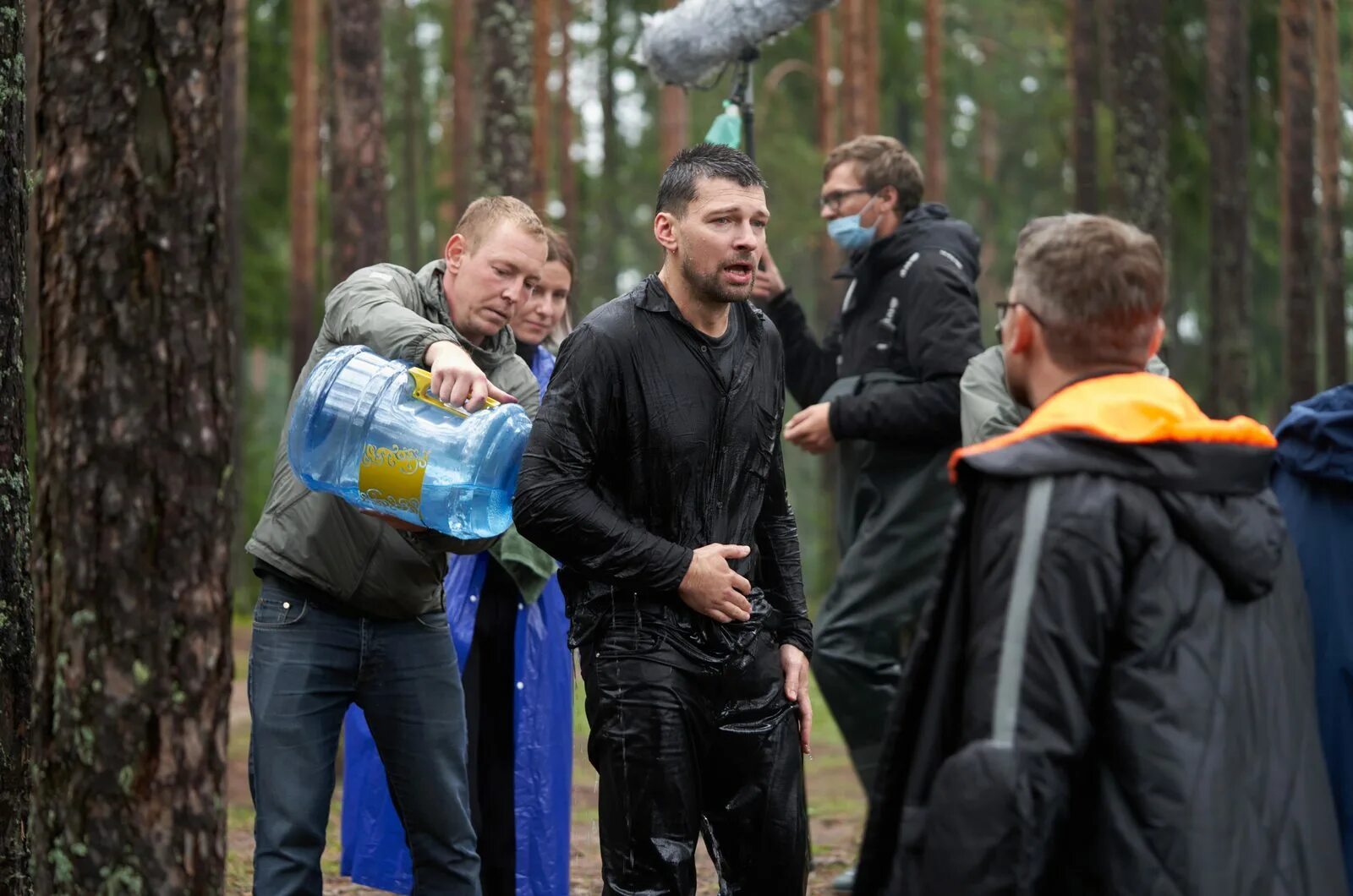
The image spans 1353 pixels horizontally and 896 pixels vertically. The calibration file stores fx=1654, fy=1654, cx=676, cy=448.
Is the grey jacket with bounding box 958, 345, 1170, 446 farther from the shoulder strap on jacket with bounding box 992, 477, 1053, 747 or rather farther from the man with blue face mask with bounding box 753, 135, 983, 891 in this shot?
the shoulder strap on jacket with bounding box 992, 477, 1053, 747

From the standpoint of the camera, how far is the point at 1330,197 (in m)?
18.8

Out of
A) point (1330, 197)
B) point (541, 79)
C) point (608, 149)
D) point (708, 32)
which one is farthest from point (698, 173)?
point (608, 149)

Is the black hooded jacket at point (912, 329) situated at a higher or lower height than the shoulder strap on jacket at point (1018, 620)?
higher

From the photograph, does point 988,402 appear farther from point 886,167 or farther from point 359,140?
point 359,140

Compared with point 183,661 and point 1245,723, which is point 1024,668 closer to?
point 1245,723

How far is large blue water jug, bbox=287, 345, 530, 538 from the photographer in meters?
4.26

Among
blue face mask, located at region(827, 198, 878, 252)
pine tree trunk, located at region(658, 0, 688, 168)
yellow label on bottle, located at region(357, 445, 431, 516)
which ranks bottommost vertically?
yellow label on bottle, located at region(357, 445, 431, 516)

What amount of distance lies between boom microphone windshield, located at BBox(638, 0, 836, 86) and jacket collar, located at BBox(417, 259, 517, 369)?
2.22m

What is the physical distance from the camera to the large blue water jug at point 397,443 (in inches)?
168

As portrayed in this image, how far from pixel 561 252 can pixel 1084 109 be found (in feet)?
49.2

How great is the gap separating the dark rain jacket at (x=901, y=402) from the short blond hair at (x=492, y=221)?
199 cm

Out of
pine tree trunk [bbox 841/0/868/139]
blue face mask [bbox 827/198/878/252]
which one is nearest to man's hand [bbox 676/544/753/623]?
blue face mask [bbox 827/198/878/252]

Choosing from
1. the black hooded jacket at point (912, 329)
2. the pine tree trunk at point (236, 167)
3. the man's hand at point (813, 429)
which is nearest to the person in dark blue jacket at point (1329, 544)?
the black hooded jacket at point (912, 329)

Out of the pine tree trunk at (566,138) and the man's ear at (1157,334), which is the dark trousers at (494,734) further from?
the pine tree trunk at (566,138)
